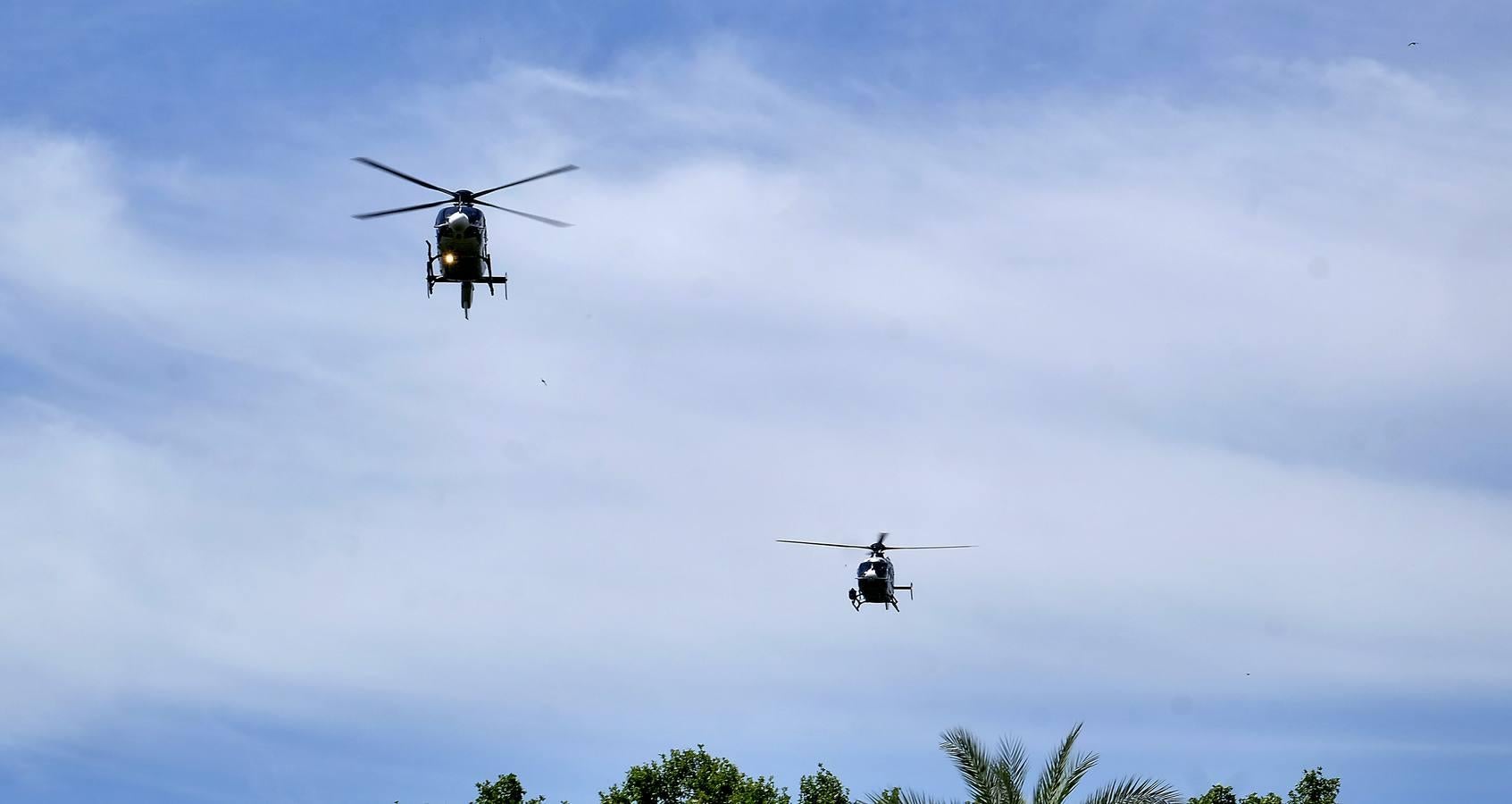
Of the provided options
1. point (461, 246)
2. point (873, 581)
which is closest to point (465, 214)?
point (461, 246)

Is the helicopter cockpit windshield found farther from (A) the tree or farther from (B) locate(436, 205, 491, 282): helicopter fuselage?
(A) the tree

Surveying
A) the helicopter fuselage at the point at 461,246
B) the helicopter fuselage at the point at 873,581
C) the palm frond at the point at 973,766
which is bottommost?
the palm frond at the point at 973,766

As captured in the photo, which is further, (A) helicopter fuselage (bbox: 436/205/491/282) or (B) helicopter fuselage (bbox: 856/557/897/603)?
(B) helicopter fuselage (bbox: 856/557/897/603)

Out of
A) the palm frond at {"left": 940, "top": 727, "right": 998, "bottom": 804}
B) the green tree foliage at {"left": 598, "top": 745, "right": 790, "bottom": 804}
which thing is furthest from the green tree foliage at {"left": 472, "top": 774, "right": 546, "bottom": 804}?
the palm frond at {"left": 940, "top": 727, "right": 998, "bottom": 804}

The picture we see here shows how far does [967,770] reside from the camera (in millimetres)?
34125

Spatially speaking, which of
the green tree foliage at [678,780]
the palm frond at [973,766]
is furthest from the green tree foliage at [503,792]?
the palm frond at [973,766]

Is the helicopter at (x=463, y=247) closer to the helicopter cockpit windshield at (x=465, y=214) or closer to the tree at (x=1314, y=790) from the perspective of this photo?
the helicopter cockpit windshield at (x=465, y=214)

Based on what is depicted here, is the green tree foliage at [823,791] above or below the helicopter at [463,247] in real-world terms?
below

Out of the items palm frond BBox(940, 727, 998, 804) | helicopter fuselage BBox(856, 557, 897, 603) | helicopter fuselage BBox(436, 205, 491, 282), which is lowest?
palm frond BBox(940, 727, 998, 804)

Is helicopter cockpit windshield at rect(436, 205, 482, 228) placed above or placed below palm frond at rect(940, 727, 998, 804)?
above

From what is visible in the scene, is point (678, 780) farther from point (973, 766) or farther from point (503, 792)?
point (973, 766)

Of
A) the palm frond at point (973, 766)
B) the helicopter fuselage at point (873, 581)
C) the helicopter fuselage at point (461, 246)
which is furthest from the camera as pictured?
the helicopter fuselage at point (873, 581)

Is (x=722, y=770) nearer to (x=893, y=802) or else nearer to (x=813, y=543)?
(x=813, y=543)

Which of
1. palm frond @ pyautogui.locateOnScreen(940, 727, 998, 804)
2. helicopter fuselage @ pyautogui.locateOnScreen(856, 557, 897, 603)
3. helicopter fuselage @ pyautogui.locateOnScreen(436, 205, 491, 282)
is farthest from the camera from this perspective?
helicopter fuselage @ pyautogui.locateOnScreen(856, 557, 897, 603)
